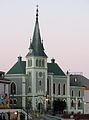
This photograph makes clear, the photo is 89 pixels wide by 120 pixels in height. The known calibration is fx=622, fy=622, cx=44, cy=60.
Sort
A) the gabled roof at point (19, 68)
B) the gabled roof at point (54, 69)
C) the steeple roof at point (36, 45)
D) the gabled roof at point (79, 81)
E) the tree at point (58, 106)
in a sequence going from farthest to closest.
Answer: the gabled roof at point (79, 81)
the gabled roof at point (54, 69)
the gabled roof at point (19, 68)
the steeple roof at point (36, 45)
the tree at point (58, 106)

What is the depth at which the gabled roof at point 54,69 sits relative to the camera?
Answer: 12821cm

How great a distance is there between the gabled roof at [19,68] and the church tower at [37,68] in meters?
1.54

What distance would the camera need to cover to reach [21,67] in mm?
124938

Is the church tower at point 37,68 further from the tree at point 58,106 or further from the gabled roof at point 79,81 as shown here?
the gabled roof at point 79,81

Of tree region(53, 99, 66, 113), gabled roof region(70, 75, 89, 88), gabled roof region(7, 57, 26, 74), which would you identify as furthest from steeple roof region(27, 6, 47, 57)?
gabled roof region(70, 75, 89, 88)

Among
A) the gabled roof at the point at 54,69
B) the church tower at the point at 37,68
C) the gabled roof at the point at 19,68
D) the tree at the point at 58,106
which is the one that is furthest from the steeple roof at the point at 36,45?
the tree at the point at 58,106

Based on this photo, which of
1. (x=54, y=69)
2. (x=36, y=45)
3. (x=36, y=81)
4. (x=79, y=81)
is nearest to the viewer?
(x=36, y=81)

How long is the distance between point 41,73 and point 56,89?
19.6ft

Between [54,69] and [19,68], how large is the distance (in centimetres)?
847

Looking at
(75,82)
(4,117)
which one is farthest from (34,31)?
(4,117)

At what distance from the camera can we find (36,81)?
121625mm

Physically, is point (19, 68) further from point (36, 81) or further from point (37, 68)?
point (36, 81)

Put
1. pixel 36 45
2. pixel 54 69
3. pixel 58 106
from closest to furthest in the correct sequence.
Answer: pixel 58 106
pixel 36 45
pixel 54 69

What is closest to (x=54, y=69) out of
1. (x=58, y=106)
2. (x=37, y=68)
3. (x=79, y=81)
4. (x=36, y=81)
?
(x=37, y=68)
